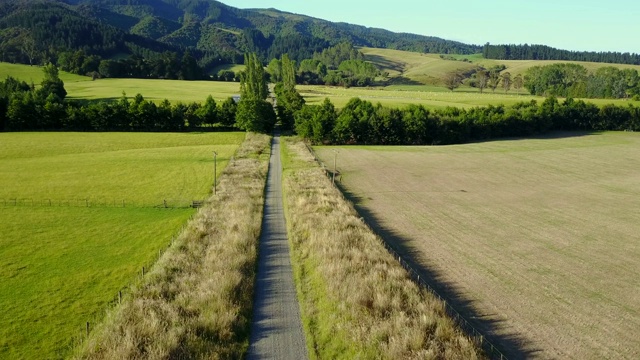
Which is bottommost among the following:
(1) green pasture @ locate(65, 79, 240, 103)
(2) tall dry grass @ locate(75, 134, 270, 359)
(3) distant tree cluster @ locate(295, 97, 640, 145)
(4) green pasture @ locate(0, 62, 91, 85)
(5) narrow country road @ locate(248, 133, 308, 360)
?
(5) narrow country road @ locate(248, 133, 308, 360)

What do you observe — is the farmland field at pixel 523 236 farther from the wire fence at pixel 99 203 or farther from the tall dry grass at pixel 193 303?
the wire fence at pixel 99 203

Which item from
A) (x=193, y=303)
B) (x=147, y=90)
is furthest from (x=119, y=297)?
(x=147, y=90)

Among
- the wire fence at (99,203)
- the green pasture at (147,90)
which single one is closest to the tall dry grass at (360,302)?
the wire fence at (99,203)

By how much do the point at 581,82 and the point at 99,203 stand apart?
181m

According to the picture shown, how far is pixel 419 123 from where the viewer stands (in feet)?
292

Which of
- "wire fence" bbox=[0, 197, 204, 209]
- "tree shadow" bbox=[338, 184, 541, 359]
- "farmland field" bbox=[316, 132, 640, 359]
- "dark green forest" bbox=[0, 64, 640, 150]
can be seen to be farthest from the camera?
"dark green forest" bbox=[0, 64, 640, 150]

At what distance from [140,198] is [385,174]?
32524 mm

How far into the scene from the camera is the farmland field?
20.9 meters

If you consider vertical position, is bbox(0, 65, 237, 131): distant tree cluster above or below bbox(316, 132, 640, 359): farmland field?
above

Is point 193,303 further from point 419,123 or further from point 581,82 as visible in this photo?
point 581,82

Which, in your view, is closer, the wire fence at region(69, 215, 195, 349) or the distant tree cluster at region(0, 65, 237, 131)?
the wire fence at region(69, 215, 195, 349)

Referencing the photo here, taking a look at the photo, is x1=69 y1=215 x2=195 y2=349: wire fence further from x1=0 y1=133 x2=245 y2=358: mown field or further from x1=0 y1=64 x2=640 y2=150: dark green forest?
x1=0 y1=64 x2=640 y2=150: dark green forest

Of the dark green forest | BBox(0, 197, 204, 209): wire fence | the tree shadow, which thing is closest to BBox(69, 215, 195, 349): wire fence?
BBox(0, 197, 204, 209): wire fence

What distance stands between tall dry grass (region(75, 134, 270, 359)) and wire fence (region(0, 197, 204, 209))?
29.5ft
